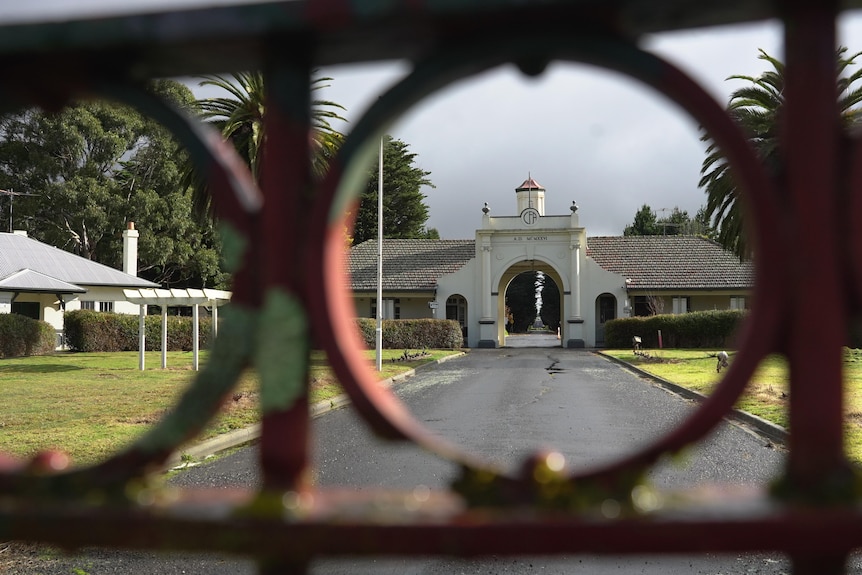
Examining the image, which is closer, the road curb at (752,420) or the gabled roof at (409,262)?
the road curb at (752,420)

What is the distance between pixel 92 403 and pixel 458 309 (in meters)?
31.1

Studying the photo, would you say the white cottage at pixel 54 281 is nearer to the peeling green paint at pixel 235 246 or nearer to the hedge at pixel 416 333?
the hedge at pixel 416 333

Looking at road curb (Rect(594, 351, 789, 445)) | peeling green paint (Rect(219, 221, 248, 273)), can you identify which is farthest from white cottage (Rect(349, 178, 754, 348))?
peeling green paint (Rect(219, 221, 248, 273))

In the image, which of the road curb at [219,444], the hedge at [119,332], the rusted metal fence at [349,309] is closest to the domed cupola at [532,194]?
the hedge at [119,332]

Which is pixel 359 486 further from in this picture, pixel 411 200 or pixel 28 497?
pixel 411 200

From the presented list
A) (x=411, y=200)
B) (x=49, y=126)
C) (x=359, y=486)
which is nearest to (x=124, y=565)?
(x=359, y=486)

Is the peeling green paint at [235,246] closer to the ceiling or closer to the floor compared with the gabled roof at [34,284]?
closer to the floor

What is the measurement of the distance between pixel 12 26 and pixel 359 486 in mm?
5557

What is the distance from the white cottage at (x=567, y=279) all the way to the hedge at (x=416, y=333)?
2.85 m

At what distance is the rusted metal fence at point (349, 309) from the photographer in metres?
1.20

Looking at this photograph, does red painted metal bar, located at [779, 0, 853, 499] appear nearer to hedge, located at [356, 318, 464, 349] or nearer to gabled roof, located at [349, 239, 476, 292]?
hedge, located at [356, 318, 464, 349]

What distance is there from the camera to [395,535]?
3.99ft

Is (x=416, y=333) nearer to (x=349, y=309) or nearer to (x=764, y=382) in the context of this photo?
(x=764, y=382)

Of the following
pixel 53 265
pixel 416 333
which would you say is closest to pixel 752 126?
pixel 416 333
